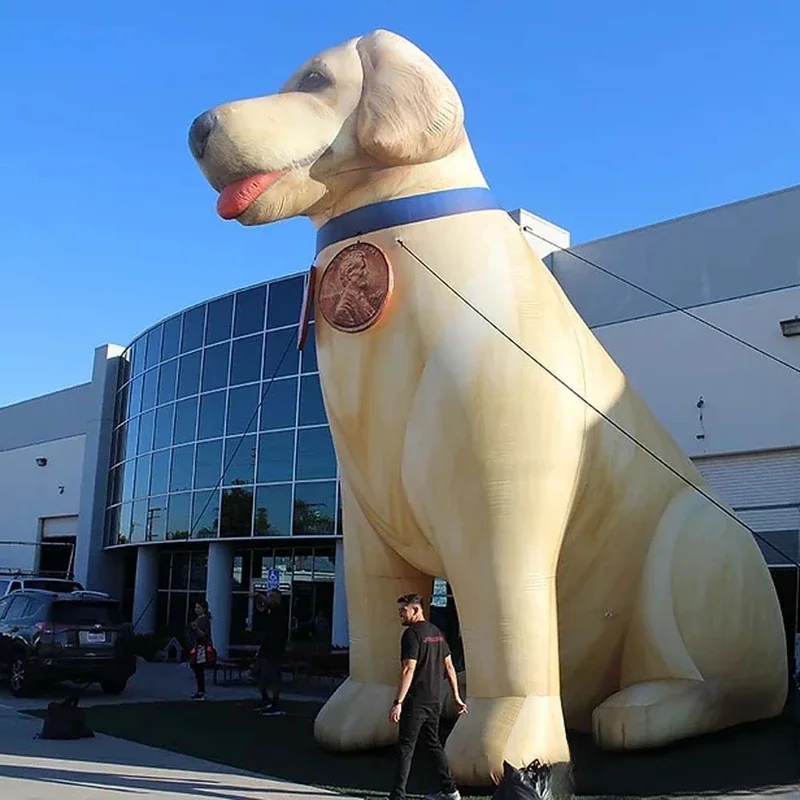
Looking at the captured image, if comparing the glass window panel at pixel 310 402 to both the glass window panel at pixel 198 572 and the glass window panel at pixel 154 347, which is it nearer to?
the glass window panel at pixel 154 347

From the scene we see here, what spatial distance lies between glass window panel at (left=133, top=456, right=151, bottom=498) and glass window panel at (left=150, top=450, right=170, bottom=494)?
0.24 meters

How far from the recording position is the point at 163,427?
23.1 meters

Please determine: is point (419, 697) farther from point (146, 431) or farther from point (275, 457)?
point (146, 431)

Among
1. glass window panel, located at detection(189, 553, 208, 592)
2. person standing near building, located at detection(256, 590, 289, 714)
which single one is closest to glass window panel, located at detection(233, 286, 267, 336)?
glass window panel, located at detection(189, 553, 208, 592)

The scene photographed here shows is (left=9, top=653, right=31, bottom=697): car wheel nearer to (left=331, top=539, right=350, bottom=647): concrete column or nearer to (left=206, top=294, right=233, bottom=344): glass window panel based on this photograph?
(left=331, top=539, right=350, bottom=647): concrete column

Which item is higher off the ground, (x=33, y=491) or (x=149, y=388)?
(x=149, y=388)

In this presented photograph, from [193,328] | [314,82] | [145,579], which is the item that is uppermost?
[193,328]

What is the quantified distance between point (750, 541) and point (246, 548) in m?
17.3

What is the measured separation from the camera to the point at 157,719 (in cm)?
906

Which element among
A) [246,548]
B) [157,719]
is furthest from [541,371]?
[246,548]

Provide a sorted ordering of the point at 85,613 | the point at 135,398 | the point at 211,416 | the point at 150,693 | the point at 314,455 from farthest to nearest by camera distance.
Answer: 1. the point at 135,398
2. the point at 211,416
3. the point at 314,455
4. the point at 150,693
5. the point at 85,613

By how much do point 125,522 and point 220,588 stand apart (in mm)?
4598

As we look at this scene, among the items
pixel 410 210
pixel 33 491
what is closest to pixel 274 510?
pixel 33 491

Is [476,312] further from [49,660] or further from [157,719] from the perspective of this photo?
[49,660]
